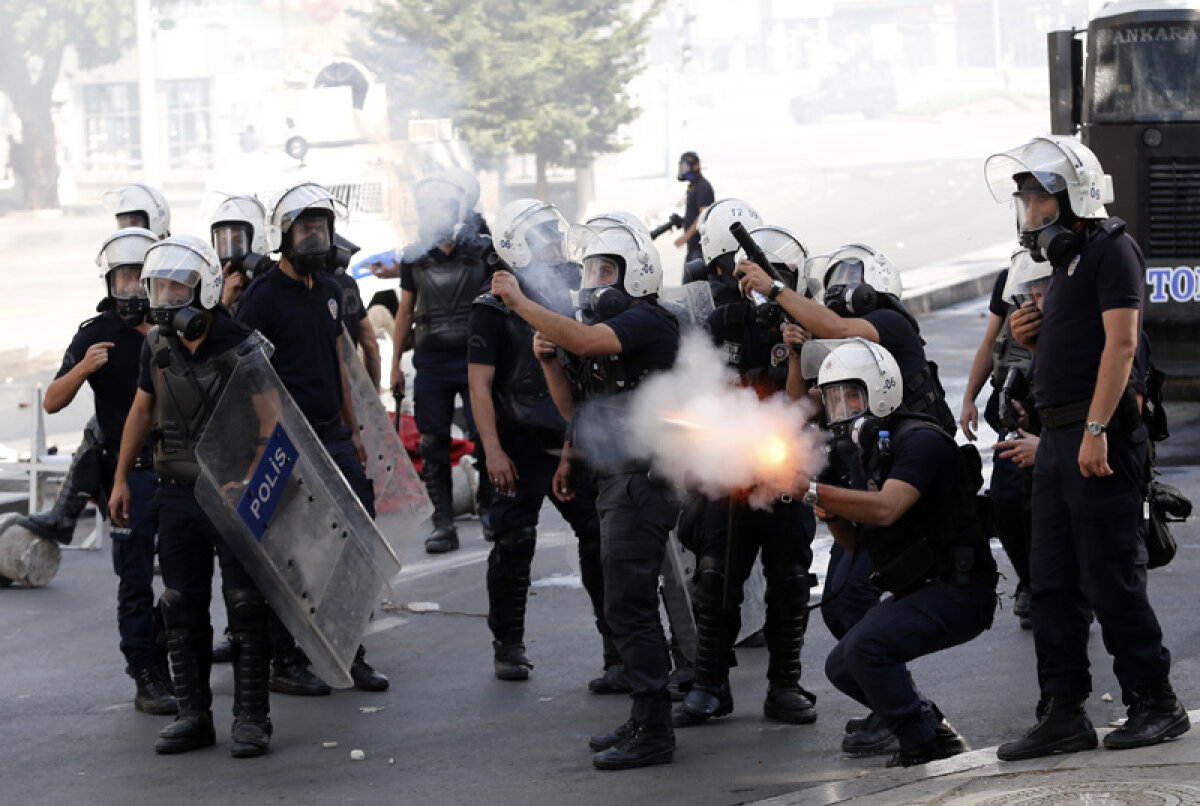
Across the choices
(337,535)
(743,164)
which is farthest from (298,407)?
(743,164)

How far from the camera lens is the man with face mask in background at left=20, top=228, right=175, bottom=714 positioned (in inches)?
282

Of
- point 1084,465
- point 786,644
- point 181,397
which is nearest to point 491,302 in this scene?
point 181,397

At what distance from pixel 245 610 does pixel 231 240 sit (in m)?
2.52

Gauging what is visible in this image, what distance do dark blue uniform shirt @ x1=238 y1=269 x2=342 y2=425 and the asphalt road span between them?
1.25 m

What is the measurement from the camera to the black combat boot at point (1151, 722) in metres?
5.56

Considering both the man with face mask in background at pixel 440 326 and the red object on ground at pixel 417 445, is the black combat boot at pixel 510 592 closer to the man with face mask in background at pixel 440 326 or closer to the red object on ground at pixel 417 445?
the man with face mask in background at pixel 440 326

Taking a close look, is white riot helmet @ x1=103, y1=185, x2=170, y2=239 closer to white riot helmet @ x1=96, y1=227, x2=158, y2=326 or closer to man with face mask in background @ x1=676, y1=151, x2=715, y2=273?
white riot helmet @ x1=96, y1=227, x2=158, y2=326

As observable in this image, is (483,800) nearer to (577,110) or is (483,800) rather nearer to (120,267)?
(120,267)

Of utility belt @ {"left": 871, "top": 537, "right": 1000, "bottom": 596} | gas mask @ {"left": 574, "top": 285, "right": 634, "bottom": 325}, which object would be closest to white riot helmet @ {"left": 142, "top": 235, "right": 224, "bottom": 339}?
gas mask @ {"left": 574, "top": 285, "right": 634, "bottom": 325}

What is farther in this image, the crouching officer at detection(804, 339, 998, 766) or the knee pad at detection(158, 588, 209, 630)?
the knee pad at detection(158, 588, 209, 630)

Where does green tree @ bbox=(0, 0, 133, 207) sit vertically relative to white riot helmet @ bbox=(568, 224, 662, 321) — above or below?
above

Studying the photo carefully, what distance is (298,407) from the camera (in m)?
7.09

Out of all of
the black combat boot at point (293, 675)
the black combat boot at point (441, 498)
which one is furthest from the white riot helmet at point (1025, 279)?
the black combat boot at point (441, 498)

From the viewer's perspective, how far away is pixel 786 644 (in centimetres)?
657
